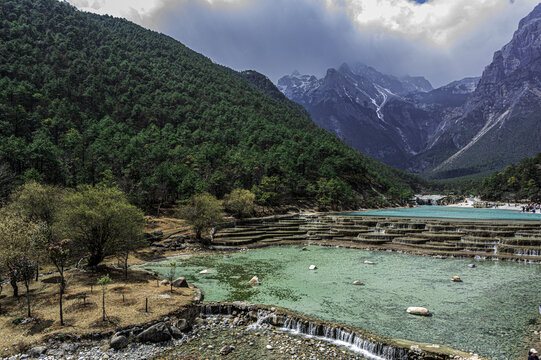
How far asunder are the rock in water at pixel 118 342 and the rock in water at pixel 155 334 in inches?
29.9

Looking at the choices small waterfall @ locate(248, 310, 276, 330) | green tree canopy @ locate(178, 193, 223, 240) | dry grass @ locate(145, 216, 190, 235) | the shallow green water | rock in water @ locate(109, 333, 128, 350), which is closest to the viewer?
rock in water @ locate(109, 333, 128, 350)

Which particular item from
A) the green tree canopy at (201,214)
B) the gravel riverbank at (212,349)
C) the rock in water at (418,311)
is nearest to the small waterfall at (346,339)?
the gravel riverbank at (212,349)

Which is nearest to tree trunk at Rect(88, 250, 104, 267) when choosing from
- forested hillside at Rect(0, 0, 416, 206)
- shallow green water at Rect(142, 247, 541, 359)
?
shallow green water at Rect(142, 247, 541, 359)

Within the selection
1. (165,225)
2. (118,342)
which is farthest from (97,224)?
(165,225)

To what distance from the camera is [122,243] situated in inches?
1145

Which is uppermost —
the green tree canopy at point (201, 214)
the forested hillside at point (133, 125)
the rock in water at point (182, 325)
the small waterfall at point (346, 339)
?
the forested hillside at point (133, 125)

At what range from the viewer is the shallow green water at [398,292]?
1680cm

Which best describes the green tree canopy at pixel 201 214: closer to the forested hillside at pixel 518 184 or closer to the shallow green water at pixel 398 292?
the shallow green water at pixel 398 292

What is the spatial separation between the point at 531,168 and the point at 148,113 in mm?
204430

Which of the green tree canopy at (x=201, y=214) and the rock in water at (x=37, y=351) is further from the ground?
the green tree canopy at (x=201, y=214)

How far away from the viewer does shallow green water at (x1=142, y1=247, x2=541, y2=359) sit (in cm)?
1680

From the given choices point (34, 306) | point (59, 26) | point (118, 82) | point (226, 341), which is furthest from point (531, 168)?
point (59, 26)

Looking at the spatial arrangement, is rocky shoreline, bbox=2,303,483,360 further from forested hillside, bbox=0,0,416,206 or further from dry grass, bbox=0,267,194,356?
forested hillside, bbox=0,0,416,206

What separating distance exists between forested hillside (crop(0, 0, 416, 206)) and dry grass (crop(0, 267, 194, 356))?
135ft
